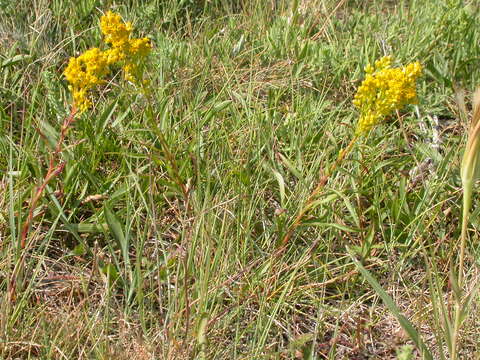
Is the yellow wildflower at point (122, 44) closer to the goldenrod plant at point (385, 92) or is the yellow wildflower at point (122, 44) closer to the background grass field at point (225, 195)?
the background grass field at point (225, 195)

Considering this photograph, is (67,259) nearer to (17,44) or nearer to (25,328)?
(25,328)

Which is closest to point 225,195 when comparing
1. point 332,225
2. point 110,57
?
point 332,225

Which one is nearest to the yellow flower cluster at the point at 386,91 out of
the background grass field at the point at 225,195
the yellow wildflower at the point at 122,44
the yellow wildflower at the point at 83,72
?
the background grass field at the point at 225,195

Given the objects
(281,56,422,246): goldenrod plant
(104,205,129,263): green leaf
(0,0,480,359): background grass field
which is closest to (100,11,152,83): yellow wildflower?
(0,0,480,359): background grass field

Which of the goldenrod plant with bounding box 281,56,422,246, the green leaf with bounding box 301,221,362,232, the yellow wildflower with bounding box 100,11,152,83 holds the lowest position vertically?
the green leaf with bounding box 301,221,362,232

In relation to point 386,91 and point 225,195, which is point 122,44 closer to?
point 225,195

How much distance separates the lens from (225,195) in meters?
2.14

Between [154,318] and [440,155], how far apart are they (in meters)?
1.29

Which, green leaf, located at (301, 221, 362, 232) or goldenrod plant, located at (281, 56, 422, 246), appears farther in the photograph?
green leaf, located at (301, 221, 362, 232)

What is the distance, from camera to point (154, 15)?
313cm

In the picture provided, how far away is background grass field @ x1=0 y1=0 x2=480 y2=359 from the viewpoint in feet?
6.05

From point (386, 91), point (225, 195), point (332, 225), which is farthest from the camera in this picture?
point (225, 195)

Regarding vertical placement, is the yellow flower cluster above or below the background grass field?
above

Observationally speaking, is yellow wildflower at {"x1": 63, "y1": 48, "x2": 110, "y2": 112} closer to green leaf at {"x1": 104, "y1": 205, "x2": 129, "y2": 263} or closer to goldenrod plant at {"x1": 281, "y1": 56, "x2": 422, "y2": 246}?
green leaf at {"x1": 104, "y1": 205, "x2": 129, "y2": 263}
